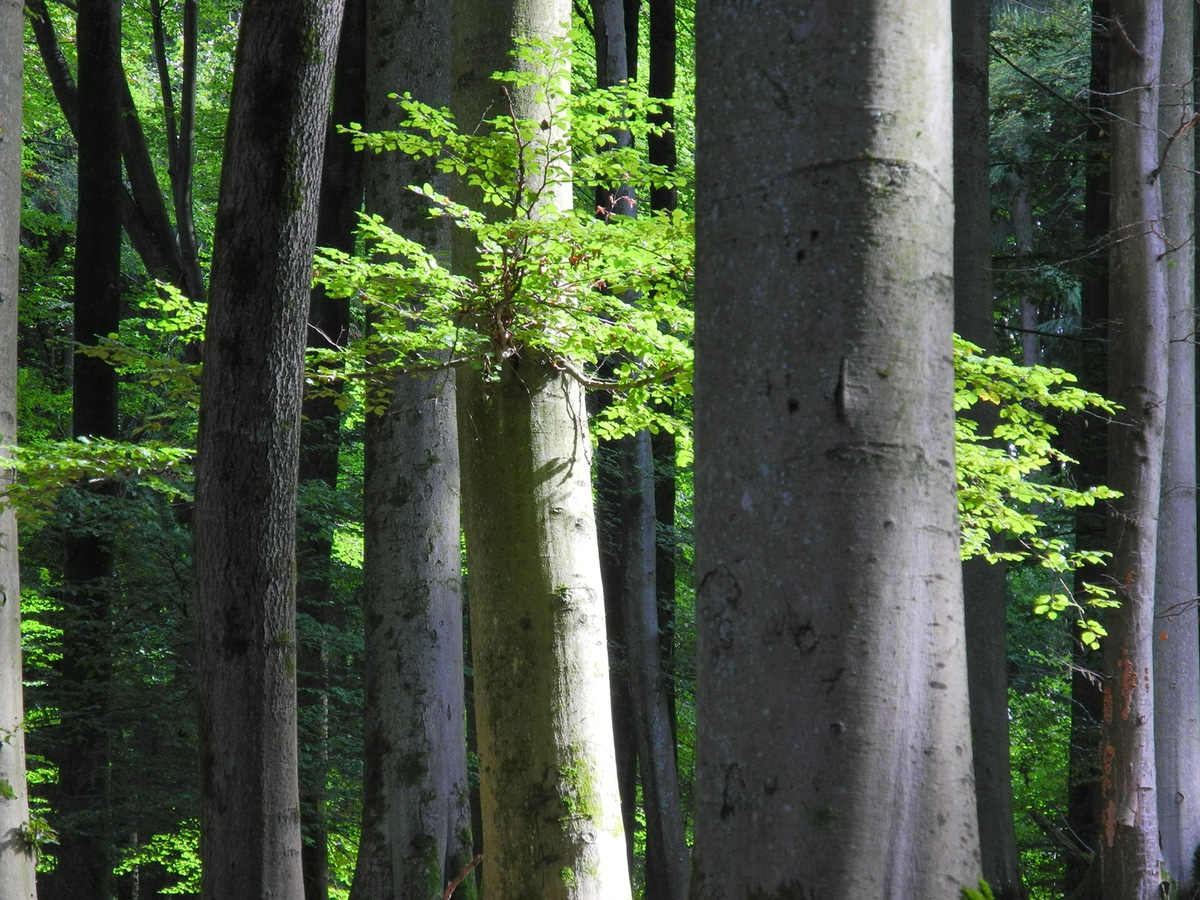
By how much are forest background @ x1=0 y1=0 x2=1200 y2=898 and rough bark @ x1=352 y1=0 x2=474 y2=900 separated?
5.1 inches

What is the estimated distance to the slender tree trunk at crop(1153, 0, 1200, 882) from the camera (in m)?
8.98

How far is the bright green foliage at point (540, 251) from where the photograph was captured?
14.6ft

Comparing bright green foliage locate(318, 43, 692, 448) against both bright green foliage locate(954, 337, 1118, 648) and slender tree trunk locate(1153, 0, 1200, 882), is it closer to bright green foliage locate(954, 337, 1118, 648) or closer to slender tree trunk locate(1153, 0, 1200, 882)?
bright green foliage locate(954, 337, 1118, 648)

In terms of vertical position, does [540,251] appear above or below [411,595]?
above

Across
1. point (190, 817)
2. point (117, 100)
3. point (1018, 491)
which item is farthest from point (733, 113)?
point (117, 100)

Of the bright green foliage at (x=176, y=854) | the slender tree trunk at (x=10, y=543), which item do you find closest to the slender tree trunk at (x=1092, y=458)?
the bright green foliage at (x=176, y=854)

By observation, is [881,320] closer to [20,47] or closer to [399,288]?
[399,288]

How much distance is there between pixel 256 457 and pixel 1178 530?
8536mm

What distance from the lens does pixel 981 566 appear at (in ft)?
28.6

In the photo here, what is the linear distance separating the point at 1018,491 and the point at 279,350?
12.6 feet

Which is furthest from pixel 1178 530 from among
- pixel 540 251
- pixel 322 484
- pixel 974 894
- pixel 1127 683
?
pixel 974 894

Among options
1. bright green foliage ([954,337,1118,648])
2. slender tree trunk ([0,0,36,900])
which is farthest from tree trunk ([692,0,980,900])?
slender tree trunk ([0,0,36,900])

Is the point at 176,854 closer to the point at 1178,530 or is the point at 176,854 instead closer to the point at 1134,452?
the point at 1134,452

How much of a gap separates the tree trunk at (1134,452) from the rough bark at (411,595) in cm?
469
